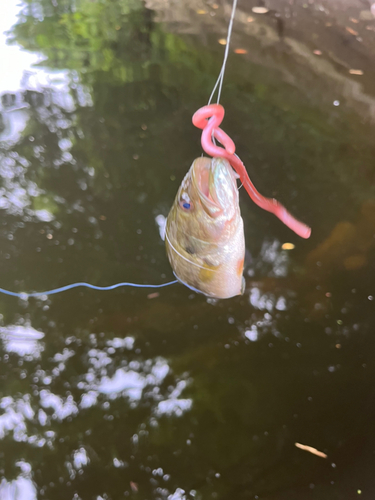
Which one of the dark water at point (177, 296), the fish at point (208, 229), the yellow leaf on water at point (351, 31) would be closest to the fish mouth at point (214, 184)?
the fish at point (208, 229)

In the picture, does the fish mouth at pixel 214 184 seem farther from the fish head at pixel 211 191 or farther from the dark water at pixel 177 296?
the dark water at pixel 177 296

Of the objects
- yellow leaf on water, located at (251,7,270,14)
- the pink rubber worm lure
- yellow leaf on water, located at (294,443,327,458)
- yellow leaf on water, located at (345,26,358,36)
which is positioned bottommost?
yellow leaf on water, located at (294,443,327,458)

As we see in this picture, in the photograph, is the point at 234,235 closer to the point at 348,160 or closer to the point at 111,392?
the point at 111,392

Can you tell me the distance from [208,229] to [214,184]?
0.70ft

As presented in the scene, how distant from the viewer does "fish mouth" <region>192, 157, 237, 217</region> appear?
3.97 ft

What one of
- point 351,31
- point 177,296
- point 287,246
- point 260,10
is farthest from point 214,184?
point 260,10

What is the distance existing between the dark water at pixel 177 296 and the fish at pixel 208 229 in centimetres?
46

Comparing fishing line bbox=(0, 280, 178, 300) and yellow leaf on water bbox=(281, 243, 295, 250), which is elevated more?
yellow leaf on water bbox=(281, 243, 295, 250)

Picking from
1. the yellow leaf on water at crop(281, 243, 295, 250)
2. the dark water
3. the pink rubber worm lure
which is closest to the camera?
the pink rubber worm lure

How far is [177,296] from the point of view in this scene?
6.91 feet

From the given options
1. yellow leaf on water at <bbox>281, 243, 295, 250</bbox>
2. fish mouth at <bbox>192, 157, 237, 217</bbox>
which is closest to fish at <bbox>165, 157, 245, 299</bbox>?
fish mouth at <bbox>192, 157, 237, 217</bbox>

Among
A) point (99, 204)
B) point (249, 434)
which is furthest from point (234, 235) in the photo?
point (99, 204)

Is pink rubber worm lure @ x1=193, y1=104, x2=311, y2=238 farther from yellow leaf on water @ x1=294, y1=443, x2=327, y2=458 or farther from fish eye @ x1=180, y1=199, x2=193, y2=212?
yellow leaf on water @ x1=294, y1=443, x2=327, y2=458

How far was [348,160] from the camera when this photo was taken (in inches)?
106
